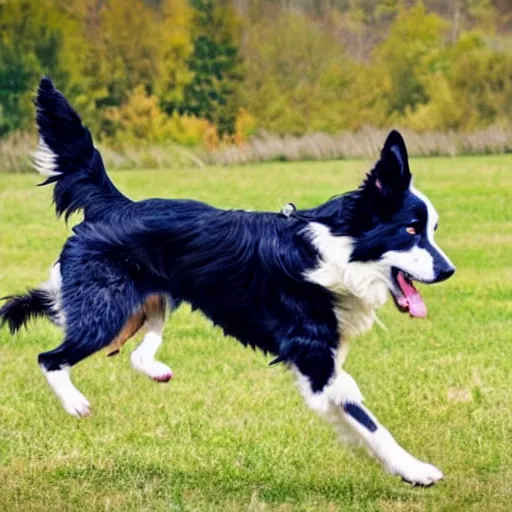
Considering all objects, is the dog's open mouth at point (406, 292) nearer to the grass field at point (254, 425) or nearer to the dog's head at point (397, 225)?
the dog's head at point (397, 225)

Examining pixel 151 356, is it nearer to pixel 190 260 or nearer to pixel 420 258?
pixel 190 260

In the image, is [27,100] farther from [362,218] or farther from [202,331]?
[362,218]

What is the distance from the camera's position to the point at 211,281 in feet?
14.6

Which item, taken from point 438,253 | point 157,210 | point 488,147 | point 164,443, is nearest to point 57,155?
point 157,210

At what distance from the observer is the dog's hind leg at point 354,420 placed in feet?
13.3

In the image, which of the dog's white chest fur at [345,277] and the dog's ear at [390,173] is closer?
the dog's ear at [390,173]

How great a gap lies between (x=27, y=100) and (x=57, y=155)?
12.3m

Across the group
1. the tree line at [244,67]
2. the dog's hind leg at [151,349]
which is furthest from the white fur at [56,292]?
the tree line at [244,67]

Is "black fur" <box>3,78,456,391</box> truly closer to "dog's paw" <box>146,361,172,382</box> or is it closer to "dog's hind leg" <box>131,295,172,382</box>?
"dog's hind leg" <box>131,295,172,382</box>

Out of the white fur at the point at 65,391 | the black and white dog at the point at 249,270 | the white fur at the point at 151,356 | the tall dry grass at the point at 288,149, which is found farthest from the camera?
the tall dry grass at the point at 288,149

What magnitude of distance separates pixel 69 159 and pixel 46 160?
0.32 ft

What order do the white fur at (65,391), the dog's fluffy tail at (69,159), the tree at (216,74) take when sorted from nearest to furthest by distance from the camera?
the white fur at (65,391)
the dog's fluffy tail at (69,159)
the tree at (216,74)

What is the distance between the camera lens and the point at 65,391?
4.50 m

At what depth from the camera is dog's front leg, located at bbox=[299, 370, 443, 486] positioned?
4.06 meters
